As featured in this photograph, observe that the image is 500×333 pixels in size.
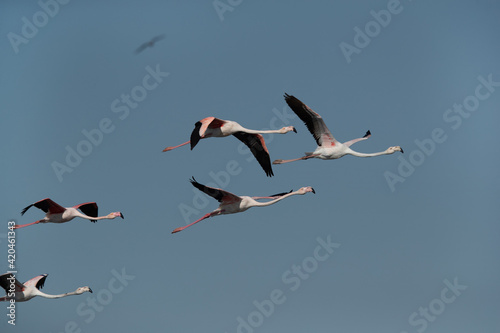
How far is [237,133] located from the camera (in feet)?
115

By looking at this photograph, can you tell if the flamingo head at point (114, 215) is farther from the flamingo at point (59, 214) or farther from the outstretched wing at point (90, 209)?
the outstretched wing at point (90, 209)

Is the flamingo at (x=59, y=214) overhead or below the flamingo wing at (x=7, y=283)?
overhead

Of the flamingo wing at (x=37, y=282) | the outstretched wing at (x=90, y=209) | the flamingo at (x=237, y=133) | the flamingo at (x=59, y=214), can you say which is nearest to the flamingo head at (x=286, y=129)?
the flamingo at (x=237, y=133)

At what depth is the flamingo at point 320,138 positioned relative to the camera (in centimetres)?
3350

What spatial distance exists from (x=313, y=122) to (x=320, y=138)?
0.72 meters

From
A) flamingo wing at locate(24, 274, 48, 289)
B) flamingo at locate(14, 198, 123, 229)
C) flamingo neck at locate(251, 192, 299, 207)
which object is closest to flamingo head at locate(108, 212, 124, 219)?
flamingo at locate(14, 198, 123, 229)

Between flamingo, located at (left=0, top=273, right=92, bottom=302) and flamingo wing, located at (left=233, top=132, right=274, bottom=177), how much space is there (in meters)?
8.75

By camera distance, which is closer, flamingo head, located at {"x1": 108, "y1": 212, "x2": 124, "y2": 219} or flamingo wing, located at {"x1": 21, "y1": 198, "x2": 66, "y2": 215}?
flamingo wing, located at {"x1": 21, "y1": 198, "x2": 66, "y2": 215}

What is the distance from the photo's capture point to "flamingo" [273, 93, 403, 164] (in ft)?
110

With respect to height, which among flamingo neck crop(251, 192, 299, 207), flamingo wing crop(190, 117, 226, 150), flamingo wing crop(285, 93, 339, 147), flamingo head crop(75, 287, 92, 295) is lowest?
flamingo neck crop(251, 192, 299, 207)

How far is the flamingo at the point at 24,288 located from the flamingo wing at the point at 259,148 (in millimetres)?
8754

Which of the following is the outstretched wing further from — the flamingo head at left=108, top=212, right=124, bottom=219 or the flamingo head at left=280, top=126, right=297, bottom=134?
the flamingo head at left=280, top=126, right=297, bottom=134

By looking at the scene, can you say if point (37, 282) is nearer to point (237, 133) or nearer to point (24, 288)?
point (24, 288)

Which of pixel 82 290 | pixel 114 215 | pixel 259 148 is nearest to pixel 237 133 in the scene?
pixel 259 148
